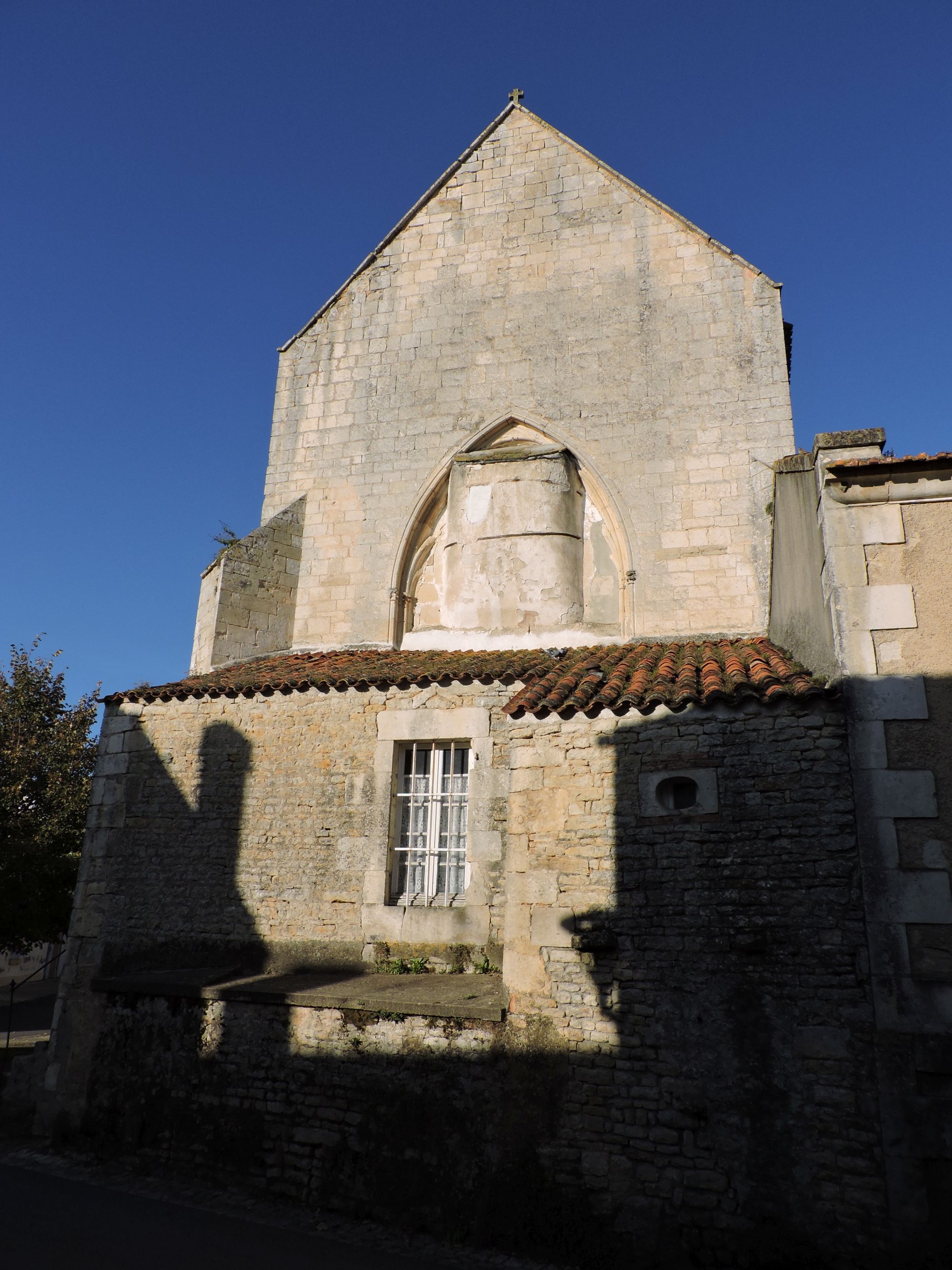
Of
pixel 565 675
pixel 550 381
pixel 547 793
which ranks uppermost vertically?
pixel 550 381

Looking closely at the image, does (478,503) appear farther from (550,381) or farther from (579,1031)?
(579,1031)

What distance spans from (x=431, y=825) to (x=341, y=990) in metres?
1.71

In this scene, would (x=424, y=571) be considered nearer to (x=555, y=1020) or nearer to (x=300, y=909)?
(x=300, y=909)

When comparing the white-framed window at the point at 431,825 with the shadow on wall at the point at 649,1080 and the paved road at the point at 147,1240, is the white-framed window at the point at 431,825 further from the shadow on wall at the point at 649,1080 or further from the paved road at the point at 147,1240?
the paved road at the point at 147,1240

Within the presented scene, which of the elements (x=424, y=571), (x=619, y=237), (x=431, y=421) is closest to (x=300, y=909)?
(x=424, y=571)

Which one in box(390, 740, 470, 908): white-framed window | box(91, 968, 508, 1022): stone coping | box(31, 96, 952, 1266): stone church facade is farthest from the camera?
box(390, 740, 470, 908): white-framed window

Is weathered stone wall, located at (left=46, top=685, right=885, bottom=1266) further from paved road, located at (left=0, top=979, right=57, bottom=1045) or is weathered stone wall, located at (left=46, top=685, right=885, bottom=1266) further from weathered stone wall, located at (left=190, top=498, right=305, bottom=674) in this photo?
paved road, located at (left=0, top=979, right=57, bottom=1045)

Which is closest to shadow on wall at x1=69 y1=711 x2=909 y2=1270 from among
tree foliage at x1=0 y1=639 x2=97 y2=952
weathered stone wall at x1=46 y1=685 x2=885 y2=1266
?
weathered stone wall at x1=46 y1=685 x2=885 y2=1266

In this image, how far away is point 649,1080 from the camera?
18.7 feet

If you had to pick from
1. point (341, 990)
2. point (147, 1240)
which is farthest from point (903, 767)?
point (147, 1240)

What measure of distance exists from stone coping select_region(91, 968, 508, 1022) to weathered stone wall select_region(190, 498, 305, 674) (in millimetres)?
4184

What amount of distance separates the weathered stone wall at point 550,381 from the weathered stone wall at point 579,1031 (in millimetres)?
3801

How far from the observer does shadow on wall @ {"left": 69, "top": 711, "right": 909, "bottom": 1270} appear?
5.29m

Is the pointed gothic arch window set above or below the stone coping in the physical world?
above
